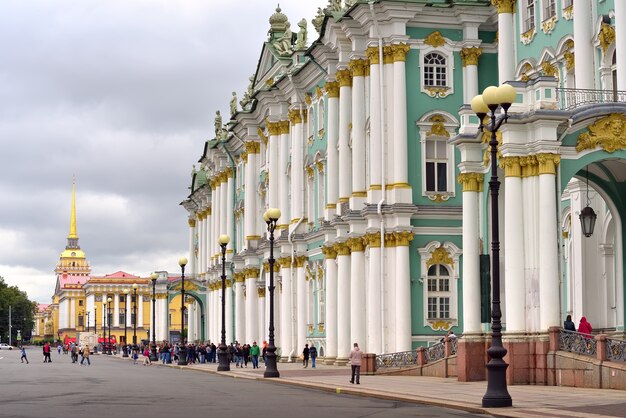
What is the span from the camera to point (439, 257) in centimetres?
5544

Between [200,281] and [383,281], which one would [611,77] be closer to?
[383,281]

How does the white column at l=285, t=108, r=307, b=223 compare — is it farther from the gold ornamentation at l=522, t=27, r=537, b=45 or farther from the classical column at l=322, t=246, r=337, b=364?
the gold ornamentation at l=522, t=27, r=537, b=45

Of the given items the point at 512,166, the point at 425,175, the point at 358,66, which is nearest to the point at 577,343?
the point at 512,166

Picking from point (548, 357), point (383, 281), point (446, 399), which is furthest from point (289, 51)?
point (446, 399)

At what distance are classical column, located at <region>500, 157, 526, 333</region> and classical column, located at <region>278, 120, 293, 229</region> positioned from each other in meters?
35.5

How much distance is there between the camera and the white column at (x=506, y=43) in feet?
159

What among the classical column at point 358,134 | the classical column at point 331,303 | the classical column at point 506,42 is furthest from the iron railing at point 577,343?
the classical column at point 331,303

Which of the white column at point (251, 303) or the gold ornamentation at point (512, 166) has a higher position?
the gold ornamentation at point (512, 166)

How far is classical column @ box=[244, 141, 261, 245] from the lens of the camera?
265 ft

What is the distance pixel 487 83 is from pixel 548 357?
23.9 metres

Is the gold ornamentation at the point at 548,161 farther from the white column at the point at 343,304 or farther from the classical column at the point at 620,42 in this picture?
the white column at the point at 343,304

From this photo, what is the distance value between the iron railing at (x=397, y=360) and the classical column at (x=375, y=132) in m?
8.37

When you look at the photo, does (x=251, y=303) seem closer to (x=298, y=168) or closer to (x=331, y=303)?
(x=298, y=168)

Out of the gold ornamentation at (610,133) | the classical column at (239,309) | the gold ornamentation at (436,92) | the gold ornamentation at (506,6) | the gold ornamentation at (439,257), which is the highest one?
the gold ornamentation at (506,6)
